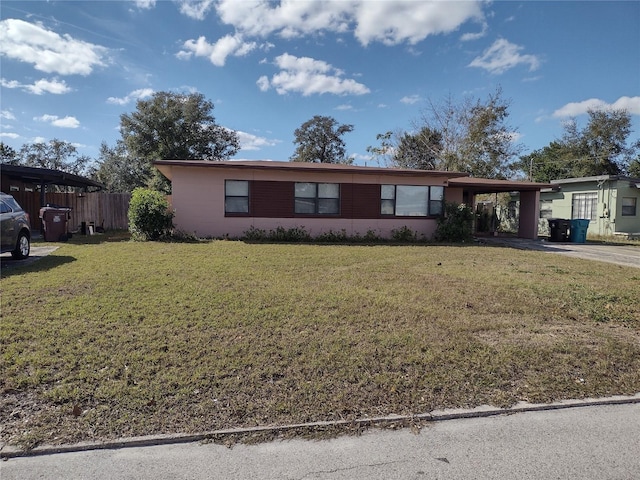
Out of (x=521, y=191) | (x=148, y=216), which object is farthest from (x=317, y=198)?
(x=521, y=191)

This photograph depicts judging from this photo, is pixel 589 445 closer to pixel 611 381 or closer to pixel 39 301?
pixel 611 381

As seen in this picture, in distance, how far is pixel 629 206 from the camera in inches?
749

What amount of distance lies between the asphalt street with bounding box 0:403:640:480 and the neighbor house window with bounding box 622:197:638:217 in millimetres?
20442

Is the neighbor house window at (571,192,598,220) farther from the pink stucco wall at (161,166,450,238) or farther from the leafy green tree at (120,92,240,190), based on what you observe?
the leafy green tree at (120,92,240,190)

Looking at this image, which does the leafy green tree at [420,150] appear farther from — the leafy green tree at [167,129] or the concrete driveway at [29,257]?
the concrete driveway at [29,257]

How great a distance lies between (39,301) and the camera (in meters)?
5.21

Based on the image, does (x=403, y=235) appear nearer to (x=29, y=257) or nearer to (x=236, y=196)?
(x=236, y=196)

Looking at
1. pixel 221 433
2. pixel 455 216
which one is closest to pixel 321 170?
pixel 455 216

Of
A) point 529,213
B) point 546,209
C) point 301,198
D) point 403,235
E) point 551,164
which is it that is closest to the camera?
point 301,198

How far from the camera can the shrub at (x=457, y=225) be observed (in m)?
15.1

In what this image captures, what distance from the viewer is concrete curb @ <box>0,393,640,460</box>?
2.52 meters

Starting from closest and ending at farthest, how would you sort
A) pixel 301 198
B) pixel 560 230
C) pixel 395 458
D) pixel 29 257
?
pixel 395 458 → pixel 29 257 → pixel 301 198 → pixel 560 230

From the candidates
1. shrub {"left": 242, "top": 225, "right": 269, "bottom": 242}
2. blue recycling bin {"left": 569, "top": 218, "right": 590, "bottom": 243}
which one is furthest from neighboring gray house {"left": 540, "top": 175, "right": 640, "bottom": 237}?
shrub {"left": 242, "top": 225, "right": 269, "bottom": 242}

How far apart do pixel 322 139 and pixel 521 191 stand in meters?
28.3
